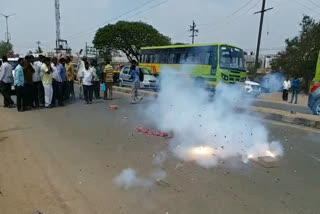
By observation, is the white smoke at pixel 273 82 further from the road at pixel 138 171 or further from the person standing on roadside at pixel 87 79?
the road at pixel 138 171

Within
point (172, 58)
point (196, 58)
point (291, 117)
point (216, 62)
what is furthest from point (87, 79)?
point (172, 58)

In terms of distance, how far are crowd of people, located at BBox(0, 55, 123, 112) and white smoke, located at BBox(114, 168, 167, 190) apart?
7522 mm

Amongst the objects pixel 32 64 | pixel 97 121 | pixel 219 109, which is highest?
pixel 32 64

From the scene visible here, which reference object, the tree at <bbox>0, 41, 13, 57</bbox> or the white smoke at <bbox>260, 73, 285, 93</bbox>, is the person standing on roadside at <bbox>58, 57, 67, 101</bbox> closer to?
the white smoke at <bbox>260, 73, 285, 93</bbox>

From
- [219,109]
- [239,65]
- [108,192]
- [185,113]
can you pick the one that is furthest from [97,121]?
[239,65]

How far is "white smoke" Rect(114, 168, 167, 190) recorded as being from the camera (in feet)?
15.3

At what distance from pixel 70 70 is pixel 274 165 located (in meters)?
10.5

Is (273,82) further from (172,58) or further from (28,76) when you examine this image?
(28,76)

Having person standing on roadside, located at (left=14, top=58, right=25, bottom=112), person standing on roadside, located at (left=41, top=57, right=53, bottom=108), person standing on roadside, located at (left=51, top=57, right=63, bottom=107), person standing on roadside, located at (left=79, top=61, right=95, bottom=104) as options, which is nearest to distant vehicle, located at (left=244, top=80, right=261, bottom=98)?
person standing on roadside, located at (left=79, top=61, right=95, bottom=104)

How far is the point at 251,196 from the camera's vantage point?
14.3ft

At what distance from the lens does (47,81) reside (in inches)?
467

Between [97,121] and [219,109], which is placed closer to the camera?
[219,109]

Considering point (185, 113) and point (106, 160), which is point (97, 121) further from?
point (106, 160)

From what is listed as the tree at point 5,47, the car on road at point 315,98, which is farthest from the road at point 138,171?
the tree at point 5,47
